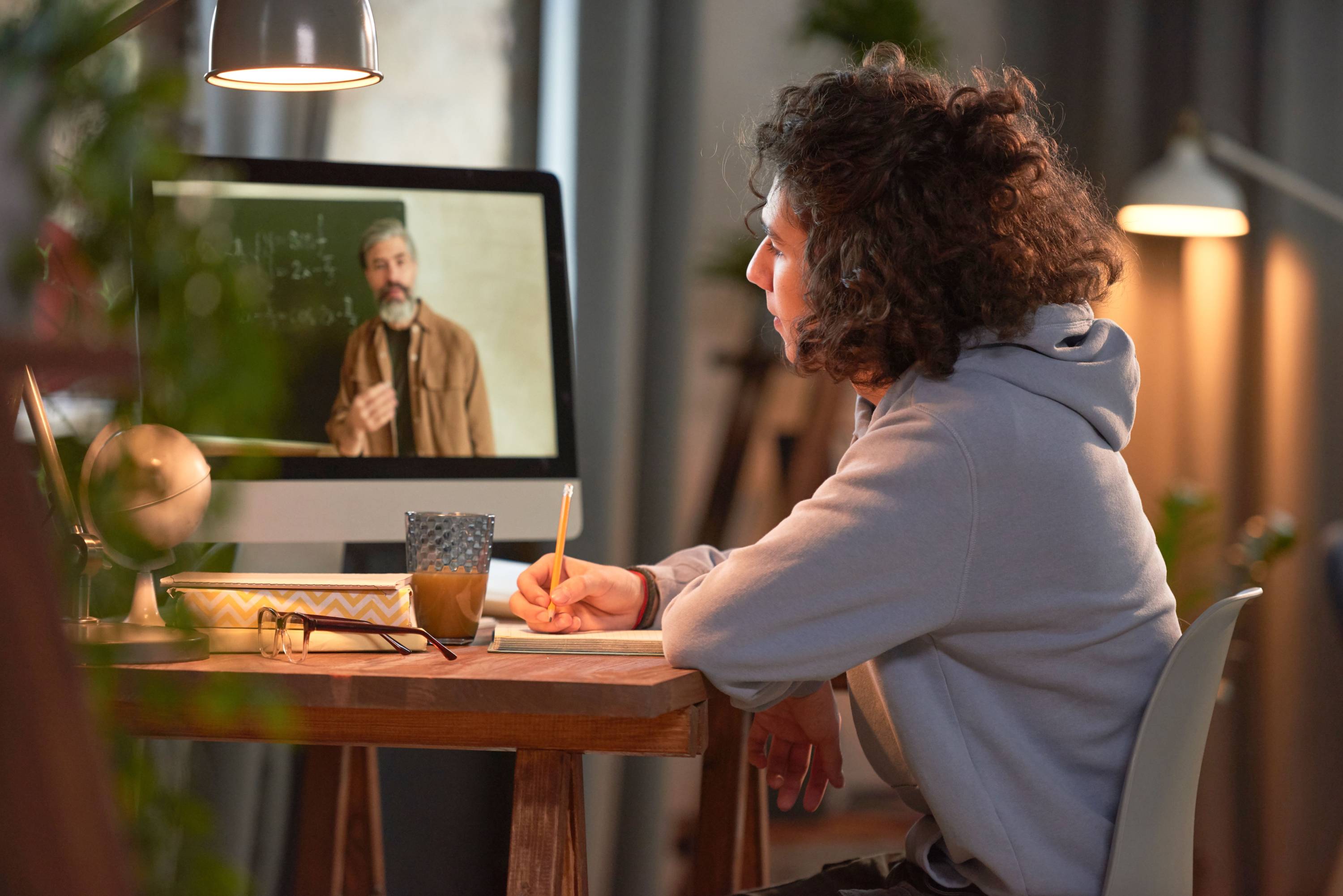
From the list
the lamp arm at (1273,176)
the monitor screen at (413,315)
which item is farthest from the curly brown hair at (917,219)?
the lamp arm at (1273,176)

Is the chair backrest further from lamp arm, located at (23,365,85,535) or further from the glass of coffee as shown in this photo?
lamp arm, located at (23,365,85,535)

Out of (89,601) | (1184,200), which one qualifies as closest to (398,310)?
(89,601)

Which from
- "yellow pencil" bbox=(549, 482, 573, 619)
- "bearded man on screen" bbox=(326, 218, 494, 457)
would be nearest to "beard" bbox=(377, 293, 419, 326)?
"bearded man on screen" bbox=(326, 218, 494, 457)

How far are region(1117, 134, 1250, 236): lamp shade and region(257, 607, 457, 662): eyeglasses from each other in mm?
2011

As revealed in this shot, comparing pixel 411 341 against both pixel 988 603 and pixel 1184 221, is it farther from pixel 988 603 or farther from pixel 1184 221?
pixel 1184 221

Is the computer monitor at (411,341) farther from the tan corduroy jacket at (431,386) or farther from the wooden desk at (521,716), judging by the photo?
the wooden desk at (521,716)

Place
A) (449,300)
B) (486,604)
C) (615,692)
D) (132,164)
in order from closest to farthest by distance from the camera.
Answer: (132,164) < (615,692) < (486,604) < (449,300)

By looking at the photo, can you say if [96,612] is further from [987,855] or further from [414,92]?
[414,92]

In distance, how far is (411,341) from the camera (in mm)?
1614

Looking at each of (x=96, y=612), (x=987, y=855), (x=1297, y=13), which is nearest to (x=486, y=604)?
(x=987, y=855)

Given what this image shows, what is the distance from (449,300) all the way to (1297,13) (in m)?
2.15

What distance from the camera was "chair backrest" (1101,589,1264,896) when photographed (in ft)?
3.26

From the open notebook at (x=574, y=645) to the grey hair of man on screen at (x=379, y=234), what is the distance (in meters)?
0.67

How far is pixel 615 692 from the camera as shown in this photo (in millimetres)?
883
